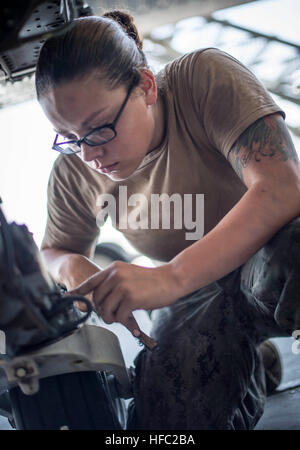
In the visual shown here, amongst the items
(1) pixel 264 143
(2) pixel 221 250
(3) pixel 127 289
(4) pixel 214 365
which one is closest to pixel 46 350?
(3) pixel 127 289

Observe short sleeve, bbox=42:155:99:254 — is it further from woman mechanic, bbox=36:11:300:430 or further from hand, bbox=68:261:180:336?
hand, bbox=68:261:180:336

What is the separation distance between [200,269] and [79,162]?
23.4 inches

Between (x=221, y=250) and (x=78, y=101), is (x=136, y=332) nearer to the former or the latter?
(x=221, y=250)

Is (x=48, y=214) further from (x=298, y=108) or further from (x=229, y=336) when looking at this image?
(x=298, y=108)

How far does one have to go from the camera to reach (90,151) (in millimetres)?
956

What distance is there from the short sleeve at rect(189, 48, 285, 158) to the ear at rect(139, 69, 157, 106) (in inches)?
3.6

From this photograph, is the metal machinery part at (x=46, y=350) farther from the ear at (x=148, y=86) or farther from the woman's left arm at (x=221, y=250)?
the ear at (x=148, y=86)

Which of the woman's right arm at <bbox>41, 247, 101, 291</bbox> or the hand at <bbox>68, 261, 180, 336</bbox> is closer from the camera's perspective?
the hand at <bbox>68, 261, 180, 336</bbox>

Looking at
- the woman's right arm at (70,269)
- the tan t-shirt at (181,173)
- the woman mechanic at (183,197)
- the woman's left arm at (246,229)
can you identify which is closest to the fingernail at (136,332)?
→ the woman mechanic at (183,197)

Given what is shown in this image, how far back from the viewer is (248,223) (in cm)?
81

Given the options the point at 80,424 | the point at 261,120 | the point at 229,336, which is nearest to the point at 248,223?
the point at 261,120

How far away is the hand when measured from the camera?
765 mm

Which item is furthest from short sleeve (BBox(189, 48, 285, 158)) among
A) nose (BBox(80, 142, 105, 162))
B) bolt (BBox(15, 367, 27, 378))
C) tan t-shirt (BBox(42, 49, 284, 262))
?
bolt (BBox(15, 367, 27, 378))

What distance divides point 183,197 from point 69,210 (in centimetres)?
39
